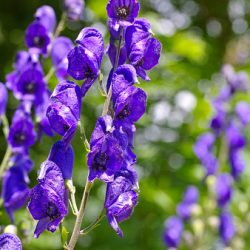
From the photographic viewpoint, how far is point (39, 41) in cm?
219

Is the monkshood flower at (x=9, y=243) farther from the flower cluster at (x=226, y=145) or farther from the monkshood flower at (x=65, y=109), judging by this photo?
the flower cluster at (x=226, y=145)

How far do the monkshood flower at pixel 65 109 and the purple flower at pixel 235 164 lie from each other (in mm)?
1818

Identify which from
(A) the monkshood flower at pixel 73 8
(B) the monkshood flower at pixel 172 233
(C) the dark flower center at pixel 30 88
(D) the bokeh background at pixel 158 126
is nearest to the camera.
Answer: (C) the dark flower center at pixel 30 88

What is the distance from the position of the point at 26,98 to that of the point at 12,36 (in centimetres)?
205

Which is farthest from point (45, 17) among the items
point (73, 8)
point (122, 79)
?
point (122, 79)

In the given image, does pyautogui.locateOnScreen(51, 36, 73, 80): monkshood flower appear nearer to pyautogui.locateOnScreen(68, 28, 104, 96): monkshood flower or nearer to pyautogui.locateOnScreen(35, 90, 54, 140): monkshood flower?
pyautogui.locateOnScreen(35, 90, 54, 140): monkshood flower

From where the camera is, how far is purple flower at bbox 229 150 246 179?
308cm

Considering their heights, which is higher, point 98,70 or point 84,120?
point 98,70

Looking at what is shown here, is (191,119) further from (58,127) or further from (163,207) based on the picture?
(58,127)

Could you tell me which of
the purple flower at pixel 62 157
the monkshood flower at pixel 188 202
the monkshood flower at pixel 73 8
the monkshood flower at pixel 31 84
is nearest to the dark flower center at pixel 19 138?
the monkshood flower at pixel 31 84

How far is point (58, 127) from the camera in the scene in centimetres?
139

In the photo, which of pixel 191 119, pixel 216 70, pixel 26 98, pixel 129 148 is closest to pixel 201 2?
pixel 216 70

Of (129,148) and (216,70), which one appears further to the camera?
(216,70)

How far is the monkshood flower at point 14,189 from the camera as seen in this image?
203 cm
